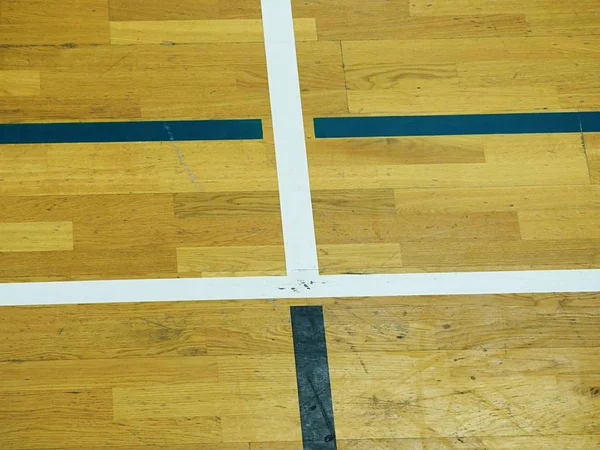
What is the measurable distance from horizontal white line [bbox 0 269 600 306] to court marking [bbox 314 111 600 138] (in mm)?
683

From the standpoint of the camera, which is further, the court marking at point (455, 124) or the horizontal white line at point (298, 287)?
the court marking at point (455, 124)

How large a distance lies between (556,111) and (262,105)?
139 cm

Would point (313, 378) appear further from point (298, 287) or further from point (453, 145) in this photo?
point (453, 145)

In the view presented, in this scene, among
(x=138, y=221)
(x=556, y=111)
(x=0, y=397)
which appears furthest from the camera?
(x=556, y=111)

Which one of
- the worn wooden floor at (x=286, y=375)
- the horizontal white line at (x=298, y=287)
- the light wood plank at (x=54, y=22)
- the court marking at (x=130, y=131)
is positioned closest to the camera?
the worn wooden floor at (x=286, y=375)

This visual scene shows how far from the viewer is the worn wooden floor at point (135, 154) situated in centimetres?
379

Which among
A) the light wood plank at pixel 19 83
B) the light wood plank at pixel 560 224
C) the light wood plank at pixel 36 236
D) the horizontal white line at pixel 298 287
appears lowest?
the horizontal white line at pixel 298 287

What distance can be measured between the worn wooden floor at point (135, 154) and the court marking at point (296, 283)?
0.05 metres

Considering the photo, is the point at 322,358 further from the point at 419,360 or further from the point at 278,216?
the point at 278,216

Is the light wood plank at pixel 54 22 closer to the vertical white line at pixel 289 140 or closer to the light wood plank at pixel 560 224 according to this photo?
the vertical white line at pixel 289 140

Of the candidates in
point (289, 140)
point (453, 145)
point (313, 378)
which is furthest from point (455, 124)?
point (313, 378)

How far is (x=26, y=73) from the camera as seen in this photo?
13.2ft

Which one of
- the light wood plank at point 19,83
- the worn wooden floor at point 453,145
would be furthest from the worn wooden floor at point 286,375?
the light wood plank at point 19,83

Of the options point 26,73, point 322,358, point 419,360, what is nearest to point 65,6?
point 26,73
